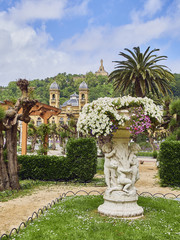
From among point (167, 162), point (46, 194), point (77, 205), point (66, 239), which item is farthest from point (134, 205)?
point (167, 162)

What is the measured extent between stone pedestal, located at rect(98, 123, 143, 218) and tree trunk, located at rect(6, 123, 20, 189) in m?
4.03

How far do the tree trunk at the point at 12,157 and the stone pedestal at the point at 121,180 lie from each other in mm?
4026

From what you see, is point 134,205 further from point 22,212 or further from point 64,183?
point 64,183

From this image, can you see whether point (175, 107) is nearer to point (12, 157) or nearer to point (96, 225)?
point (12, 157)

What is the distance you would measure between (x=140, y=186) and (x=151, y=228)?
5291 mm

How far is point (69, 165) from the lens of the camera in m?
10.3

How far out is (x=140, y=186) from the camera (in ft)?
31.4

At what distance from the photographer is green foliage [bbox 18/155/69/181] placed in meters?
10.3

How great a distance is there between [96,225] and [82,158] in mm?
5701

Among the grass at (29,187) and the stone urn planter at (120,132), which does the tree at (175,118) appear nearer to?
the grass at (29,187)

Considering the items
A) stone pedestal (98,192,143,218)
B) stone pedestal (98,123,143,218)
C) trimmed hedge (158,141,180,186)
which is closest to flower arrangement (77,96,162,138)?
stone pedestal (98,123,143,218)

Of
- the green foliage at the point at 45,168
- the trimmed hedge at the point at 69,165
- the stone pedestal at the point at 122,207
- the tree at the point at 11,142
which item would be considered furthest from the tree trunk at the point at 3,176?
the stone pedestal at the point at 122,207

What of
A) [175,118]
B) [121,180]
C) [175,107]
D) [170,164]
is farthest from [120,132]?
[175,118]

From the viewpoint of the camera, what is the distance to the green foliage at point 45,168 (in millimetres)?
10320
